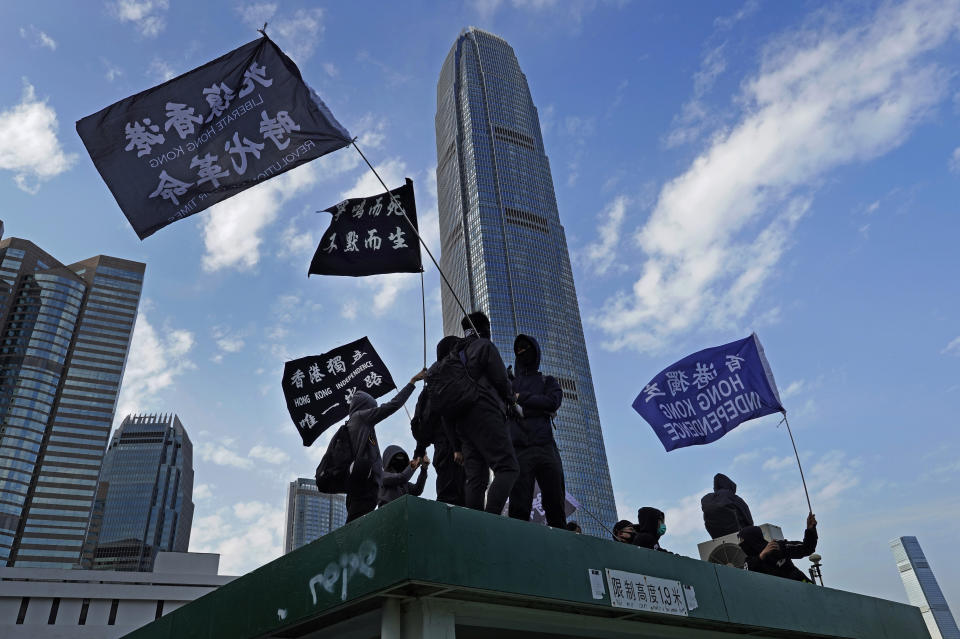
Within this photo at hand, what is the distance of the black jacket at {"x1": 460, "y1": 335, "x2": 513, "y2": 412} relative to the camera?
5.86 m

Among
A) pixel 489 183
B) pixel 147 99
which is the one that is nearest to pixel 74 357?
pixel 489 183

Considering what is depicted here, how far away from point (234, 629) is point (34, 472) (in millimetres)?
176558

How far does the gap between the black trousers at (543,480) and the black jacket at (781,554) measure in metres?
2.35

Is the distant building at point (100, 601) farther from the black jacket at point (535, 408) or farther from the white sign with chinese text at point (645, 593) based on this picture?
the white sign with chinese text at point (645, 593)

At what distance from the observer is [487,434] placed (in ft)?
18.7

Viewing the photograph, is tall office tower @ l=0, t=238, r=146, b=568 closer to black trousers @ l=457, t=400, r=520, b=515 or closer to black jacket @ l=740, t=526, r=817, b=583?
black trousers @ l=457, t=400, r=520, b=515

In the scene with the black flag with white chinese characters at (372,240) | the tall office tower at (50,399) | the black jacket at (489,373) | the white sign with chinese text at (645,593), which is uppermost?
the tall office tower at (50,399)

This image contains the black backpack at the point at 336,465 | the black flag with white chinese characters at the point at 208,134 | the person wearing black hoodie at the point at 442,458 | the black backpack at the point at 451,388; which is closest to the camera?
the black backpack at the point at 451,388

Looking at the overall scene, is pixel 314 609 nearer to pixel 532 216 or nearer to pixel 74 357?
pixel 532 216

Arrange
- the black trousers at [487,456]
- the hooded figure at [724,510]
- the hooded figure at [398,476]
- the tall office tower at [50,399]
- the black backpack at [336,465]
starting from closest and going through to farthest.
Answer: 1. the black trousers at [487,456]
2. the black backpack at [336,465]
3. the hooded figure at [398,476]
4. the hooded figure at [724,510]
5. the tall office tower at [50,399]

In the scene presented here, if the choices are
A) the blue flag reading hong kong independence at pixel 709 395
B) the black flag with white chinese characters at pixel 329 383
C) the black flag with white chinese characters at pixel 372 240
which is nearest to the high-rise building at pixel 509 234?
the black flag with white chinese characters at pixel 329 383

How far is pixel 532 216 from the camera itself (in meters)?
170

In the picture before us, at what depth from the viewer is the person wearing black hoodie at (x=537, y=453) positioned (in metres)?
6.27

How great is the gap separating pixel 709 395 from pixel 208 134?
9.23 m
